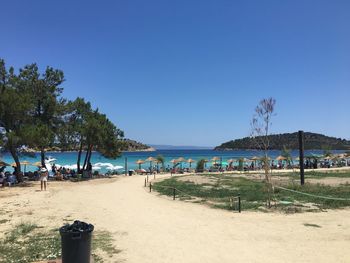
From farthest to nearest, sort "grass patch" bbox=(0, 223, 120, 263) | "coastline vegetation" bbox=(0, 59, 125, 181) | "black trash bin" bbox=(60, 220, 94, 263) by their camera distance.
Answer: "coastline vegetation" bbox=(0, 59, 125, 181)
"grass patch" bbox=(0, 223, 120, 263)
"black trash bin" bbox=(60, 220, 94, 263)

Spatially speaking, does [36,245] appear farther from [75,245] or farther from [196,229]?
[196,229]

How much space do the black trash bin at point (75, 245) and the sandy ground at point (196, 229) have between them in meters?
1.72

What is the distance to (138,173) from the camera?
4853cm

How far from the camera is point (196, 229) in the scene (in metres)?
12.1

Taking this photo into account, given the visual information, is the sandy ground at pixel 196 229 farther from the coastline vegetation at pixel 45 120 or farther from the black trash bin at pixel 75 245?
the coastline vegetation at pixel 45 120

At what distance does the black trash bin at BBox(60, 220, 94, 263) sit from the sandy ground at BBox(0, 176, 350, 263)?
1.72 meters

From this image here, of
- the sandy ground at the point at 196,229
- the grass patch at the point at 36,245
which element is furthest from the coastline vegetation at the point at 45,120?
the grass patch at the point at 36,245

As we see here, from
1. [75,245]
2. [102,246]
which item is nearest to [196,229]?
[102,246]

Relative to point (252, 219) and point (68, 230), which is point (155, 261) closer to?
point (68, 230)

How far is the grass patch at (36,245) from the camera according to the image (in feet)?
28.1

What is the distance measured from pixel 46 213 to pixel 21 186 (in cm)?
1336

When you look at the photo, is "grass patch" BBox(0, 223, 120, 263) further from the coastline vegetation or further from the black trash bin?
the coastline vegetation

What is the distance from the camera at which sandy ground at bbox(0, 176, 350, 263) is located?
356 inches

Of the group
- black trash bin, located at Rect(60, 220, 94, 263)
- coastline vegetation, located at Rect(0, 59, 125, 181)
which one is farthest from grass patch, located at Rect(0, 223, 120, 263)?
coastline vegetation, located at Rect(0, 59, 125, 181)
